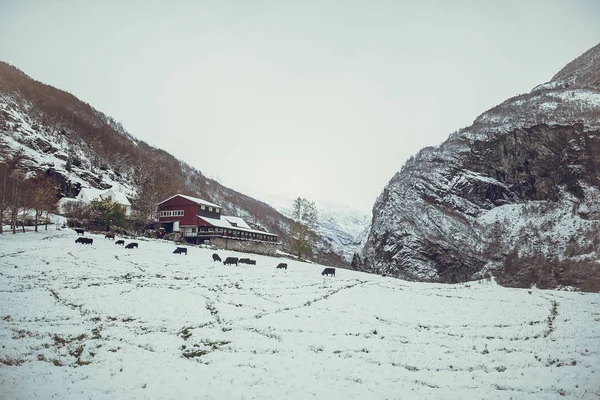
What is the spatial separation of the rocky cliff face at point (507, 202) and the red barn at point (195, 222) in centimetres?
4508

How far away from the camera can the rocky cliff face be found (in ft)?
270

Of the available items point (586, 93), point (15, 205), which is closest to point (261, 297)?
point (15, 205)

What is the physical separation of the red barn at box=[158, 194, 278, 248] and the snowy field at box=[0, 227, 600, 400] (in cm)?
4662

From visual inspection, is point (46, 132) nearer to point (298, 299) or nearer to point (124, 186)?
point (124, 186)

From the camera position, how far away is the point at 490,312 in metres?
28.5

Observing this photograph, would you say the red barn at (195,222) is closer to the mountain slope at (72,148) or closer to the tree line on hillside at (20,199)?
the mountain slope at (72,148)

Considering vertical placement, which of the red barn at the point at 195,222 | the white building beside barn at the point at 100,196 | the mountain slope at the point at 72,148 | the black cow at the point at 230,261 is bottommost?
the black cow at the point at 230,261

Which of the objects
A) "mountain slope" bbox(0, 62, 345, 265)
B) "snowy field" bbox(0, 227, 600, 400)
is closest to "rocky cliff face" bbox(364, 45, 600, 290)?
"snowy field" bbox(0, 227, 600, 400)

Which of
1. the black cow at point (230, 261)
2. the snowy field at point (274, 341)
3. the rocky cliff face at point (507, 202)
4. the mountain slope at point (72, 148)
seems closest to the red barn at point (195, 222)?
the mountain slope at point (72, 148)

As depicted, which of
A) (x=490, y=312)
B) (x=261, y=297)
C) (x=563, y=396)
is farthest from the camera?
(x=261, y=297)

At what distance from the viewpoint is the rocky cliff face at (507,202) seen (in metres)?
82.2

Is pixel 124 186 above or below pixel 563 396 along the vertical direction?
above

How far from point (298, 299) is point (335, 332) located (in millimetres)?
9938

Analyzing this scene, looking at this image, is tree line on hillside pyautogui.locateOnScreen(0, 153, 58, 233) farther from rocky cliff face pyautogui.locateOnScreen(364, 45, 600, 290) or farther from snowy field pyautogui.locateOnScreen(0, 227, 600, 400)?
rocky cliff face pyautogui.locateOnScreen(364, 45, 600, 290)
